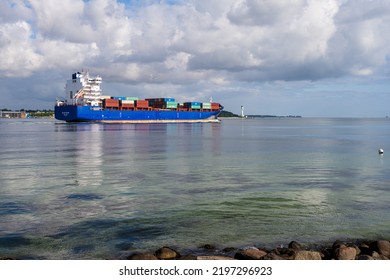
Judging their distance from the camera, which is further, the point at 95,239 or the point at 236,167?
the point at 236,167

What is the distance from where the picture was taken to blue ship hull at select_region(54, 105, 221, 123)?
5433 inches

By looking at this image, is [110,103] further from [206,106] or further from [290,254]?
[290,254]

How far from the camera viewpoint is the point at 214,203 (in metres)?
19.0

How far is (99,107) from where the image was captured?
141 m

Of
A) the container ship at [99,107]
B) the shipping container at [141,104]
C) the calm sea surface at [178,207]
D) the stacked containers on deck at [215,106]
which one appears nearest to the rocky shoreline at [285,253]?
the calm sea surface at [178,207]

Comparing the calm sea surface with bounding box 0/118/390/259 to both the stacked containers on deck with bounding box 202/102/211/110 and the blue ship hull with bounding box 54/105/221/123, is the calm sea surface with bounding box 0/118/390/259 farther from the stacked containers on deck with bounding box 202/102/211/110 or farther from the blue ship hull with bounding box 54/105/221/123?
the stacked containers on deck with bounding box 202/102/211/110

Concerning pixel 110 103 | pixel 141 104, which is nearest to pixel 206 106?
pixel 141 104

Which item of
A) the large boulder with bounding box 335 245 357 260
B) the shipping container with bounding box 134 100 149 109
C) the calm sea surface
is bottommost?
the calm sea surface

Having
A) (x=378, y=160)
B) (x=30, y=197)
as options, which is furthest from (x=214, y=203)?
(x=378, y=160)

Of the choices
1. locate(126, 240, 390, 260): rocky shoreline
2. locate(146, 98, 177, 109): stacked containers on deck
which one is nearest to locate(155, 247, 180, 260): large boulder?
locate(126, 240, 390, 260): rocky shoreline

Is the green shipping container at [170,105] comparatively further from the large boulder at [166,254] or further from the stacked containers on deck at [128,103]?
the large boulder at [166,254]

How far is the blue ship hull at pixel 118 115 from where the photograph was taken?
13800 centimetres
